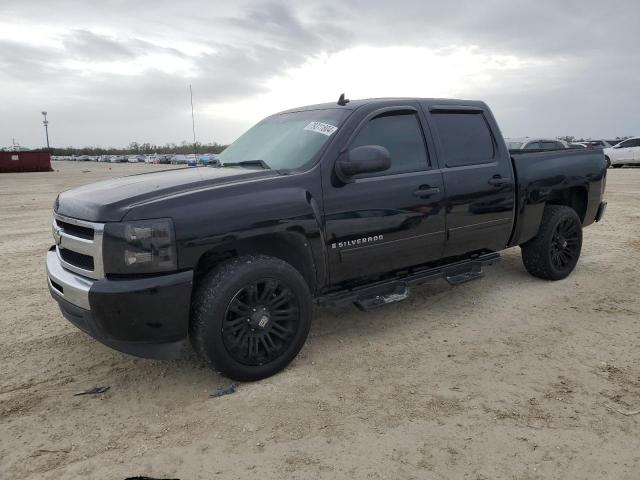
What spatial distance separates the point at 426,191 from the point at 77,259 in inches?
104

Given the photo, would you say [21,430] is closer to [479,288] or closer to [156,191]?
[156,191]

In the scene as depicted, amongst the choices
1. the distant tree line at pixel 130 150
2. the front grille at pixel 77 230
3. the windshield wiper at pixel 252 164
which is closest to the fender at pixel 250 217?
the front grille at pixel 77 230

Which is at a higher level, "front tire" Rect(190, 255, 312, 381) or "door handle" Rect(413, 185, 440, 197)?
"door handle" Rect(413, 185, 440, 197)

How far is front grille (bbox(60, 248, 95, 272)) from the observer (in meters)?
3.02

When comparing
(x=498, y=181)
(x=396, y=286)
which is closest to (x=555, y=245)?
(x=498, y=181)

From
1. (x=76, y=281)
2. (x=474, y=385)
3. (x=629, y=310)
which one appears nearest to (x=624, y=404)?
(x=474, y=385)

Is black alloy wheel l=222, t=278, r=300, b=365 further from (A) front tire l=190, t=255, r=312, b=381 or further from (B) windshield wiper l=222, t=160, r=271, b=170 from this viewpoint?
(B) windshield wiper l=222, t=160, r=271, b=170

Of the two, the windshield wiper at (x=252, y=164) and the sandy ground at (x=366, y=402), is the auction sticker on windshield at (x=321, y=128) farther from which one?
the sandy ground at (x=366, y=402)

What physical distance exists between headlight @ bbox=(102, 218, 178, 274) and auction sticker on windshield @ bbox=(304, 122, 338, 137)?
146 centimetres

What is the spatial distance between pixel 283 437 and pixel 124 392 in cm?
120

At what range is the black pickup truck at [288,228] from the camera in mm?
2900

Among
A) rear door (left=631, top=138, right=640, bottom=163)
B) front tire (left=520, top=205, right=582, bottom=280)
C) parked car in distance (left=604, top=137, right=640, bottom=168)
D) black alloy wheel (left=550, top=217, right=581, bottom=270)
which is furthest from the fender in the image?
rear door (left=631, top=138, right=640, bottom=163)

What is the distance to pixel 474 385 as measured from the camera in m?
3.20

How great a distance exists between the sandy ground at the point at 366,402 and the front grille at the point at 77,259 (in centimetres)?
82
